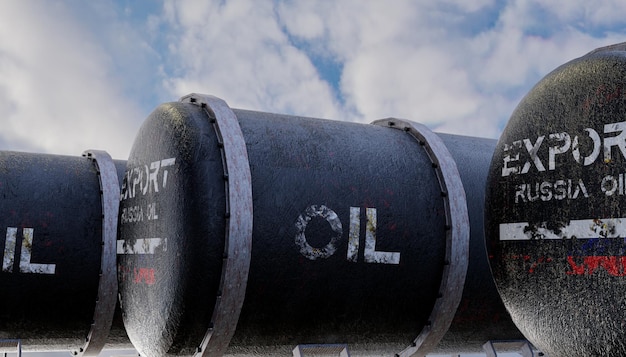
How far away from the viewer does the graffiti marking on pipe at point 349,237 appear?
Result: 4.82 meters

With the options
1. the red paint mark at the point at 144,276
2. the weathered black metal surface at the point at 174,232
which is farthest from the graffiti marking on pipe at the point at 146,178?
the red paint mark at the point at 144,276

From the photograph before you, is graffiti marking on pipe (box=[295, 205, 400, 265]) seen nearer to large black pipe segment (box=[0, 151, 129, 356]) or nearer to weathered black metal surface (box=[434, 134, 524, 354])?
weathered black metal surface (box=[434, 134, 524, 354])

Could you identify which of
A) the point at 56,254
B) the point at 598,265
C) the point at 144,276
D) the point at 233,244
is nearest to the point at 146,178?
the point at 144,276

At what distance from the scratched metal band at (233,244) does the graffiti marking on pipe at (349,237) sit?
0.38 m

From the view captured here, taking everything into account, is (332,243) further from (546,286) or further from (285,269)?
(546,286)

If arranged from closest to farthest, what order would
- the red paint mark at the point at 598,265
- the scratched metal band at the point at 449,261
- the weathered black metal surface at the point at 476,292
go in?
the red paint mark at the point at 598,265, the scratched metal band at the point at 449,261, the weathered black metal surface at the point at 476,292

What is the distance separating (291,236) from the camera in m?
4.78

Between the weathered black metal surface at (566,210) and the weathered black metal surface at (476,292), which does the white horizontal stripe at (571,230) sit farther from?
the weathered black metal surface at (476,292)

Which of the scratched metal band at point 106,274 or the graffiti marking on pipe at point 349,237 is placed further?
the scratched metal band at point 106,274

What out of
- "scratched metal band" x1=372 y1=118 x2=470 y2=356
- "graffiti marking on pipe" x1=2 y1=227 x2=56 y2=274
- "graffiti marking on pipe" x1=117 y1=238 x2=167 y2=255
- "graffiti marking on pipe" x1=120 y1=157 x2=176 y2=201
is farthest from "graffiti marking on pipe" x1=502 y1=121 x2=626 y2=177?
"graffiti marking on pipe" x1=2 y1=227 x2=56 y2=274

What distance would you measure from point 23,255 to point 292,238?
9.41ft

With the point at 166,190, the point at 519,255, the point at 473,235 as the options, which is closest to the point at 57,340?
the point at 166,190

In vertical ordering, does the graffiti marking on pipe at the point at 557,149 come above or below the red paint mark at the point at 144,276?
above

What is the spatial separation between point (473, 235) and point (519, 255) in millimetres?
1543
